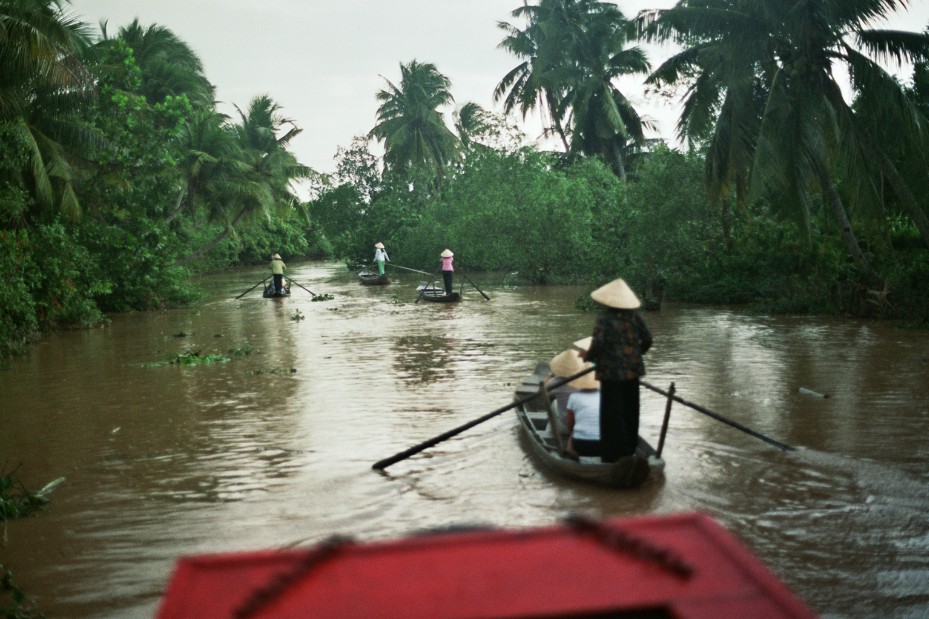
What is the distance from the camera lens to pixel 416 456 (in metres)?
8.94

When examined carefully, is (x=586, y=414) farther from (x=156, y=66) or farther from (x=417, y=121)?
(x=417, y=121)

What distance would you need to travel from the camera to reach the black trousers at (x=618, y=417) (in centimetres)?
750

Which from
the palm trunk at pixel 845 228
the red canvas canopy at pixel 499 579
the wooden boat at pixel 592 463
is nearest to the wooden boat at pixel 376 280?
the palm trunk at pixel 845 228

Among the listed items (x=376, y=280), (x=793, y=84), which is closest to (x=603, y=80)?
(x=376, y=280)

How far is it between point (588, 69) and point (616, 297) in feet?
113

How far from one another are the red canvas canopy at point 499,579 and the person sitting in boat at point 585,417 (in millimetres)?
5570

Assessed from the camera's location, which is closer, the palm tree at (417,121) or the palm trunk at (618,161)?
the palm trunk at (618,161)

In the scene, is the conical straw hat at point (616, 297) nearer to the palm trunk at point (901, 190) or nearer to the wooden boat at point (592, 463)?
the wooden boat at point (592, 463)

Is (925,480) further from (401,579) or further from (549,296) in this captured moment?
(549,296)

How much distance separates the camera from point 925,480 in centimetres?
776

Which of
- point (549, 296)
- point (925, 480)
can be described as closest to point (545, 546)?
point (925, 480)

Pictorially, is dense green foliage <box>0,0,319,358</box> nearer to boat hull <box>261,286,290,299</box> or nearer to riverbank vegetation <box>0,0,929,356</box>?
riverbank vegetation <box>0,0,929,356</box>

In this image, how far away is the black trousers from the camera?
7.50 meters

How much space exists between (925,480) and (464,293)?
950 inches
